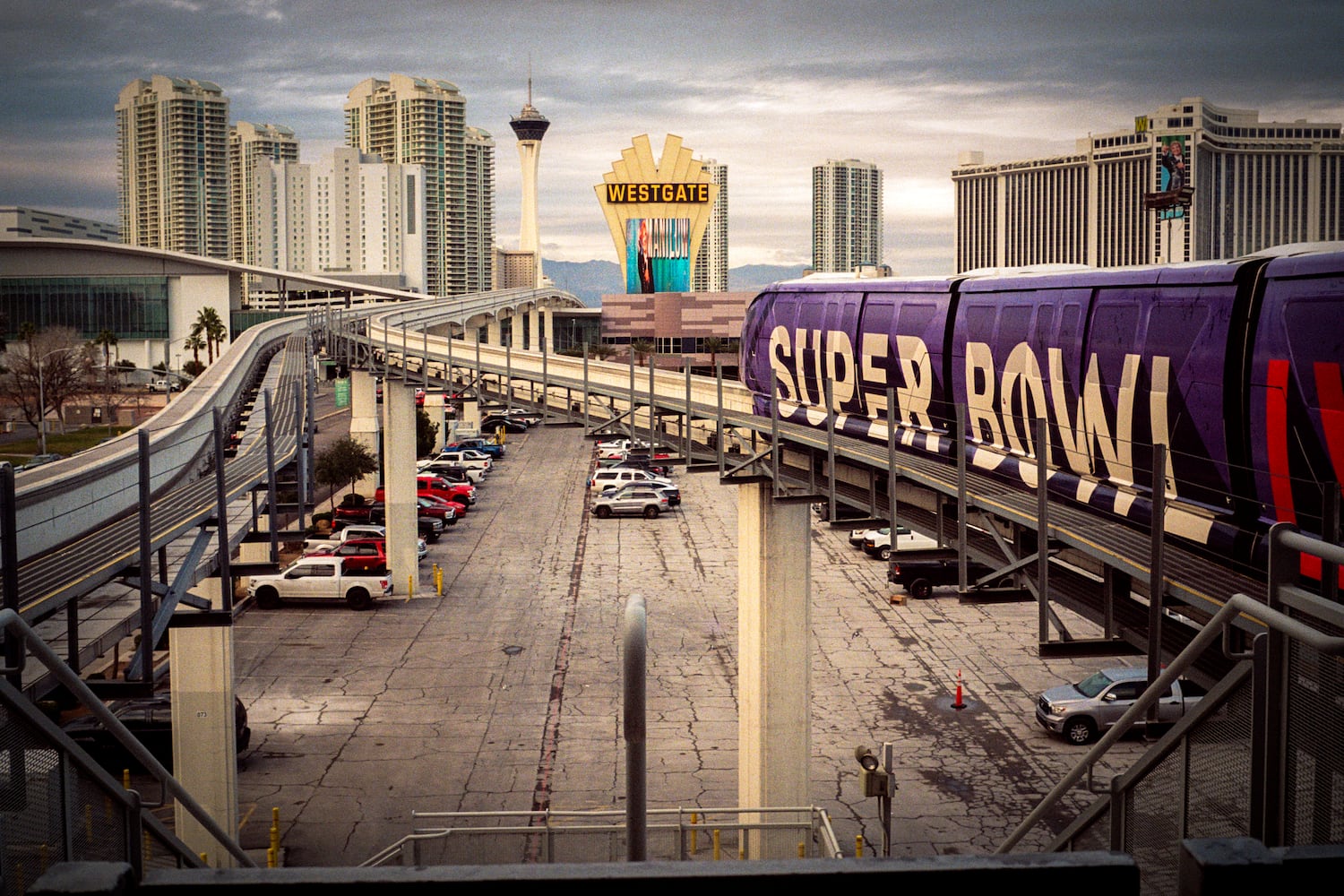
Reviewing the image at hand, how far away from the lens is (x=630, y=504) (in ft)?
155

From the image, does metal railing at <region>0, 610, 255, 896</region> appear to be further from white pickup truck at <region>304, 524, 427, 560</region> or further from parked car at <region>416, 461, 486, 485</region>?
parked car at <region>416, 461, 486, 485</region>

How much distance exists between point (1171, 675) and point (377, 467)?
45.1 meters

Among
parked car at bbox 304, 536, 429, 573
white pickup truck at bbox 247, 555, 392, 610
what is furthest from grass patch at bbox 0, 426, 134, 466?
white pickup truck at bbox 247, 555, 392, 610

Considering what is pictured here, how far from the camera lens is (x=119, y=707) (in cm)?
2130

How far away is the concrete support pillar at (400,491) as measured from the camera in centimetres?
3397

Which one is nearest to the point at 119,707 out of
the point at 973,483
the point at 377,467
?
the point at 973,483

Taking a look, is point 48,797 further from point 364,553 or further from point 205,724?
point 364,553

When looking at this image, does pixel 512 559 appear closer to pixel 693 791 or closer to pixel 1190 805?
pixel 693 791

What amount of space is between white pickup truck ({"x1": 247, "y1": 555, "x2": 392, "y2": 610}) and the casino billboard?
67106 mm

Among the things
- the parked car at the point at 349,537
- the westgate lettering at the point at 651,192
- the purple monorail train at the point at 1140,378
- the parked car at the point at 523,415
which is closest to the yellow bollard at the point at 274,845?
the purple monorail train at the point at 1140,378

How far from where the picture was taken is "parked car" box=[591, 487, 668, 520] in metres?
47.2

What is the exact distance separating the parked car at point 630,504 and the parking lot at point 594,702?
26.2ft

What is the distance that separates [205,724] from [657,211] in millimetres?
82980

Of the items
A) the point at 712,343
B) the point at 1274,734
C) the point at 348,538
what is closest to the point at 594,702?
the point at 348,538
